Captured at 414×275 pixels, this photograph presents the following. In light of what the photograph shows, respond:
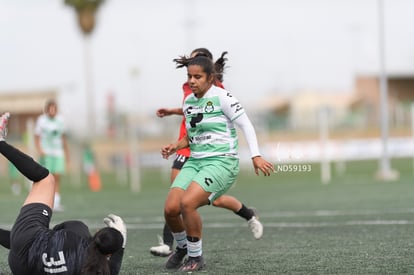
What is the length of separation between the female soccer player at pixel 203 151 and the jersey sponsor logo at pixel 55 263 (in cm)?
171

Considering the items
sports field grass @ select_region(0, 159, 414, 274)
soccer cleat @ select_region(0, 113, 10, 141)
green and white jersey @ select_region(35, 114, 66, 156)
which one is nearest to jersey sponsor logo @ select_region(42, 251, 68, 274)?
soccer cleat @ select_region(0, 113, 10, 141)

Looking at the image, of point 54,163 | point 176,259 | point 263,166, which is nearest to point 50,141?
point 54,163

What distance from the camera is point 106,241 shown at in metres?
6.12

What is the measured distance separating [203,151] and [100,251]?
7.02ft

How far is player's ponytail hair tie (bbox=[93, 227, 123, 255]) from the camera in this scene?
20.1 ft

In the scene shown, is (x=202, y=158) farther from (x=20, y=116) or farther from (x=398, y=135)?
(x=20, y=116)

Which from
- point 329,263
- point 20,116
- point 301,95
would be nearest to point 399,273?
point 329,263

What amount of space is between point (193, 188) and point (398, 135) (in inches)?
1542

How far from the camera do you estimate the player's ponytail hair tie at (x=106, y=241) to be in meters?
6.11

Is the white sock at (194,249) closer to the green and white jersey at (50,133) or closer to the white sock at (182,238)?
the white sock at (182,238)

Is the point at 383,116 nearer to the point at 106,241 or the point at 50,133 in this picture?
the point at 50,133

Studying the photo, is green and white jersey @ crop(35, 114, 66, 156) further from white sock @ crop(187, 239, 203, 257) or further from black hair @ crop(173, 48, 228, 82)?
white sock @ crop(187, 239, 203, 257)

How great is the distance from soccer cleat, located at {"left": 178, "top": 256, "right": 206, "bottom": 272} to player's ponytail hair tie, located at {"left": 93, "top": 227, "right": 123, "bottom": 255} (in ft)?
5.32

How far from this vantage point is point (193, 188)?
7.74 metres
